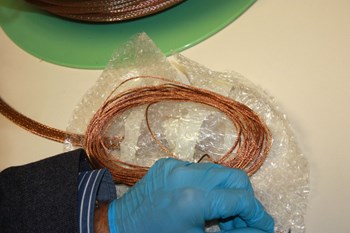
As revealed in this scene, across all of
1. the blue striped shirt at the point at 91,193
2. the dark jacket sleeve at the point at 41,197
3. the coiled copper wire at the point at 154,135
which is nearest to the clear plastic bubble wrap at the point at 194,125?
the coiled copper wire at the point at 154,135

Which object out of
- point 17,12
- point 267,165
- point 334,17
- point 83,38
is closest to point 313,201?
point 267,165

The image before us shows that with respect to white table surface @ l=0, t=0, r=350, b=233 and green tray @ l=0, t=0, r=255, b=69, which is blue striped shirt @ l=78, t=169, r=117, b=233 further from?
green tray @ l=0, t=0, r=255, b=69

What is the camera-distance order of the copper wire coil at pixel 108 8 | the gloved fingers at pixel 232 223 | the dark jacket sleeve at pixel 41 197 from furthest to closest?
the copper wire coil at pixel 108 8 < the gloved fingers at pixel 232 223 < the dark jacket sleeve at pixel 41 197

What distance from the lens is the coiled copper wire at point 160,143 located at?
96 centimetres

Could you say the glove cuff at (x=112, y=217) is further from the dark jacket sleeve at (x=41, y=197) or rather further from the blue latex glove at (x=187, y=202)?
the dark jacket sleeve at (x=41, y=197)

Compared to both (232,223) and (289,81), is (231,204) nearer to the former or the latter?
(232,223)

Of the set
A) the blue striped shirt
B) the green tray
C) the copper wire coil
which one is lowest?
the blue striped shirt

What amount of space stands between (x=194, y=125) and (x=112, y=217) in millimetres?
326

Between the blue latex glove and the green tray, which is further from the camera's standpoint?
the green tray

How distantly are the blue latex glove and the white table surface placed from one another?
0.19 metres

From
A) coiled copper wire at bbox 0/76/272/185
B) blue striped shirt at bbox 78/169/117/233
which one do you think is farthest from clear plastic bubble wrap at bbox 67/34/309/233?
blue striped shirt at bbox 78/169/117/233

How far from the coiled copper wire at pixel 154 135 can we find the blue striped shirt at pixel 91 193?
0.26ft

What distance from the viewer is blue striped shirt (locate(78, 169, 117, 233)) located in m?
0.79

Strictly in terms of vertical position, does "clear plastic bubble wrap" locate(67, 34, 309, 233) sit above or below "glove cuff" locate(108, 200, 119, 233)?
above
